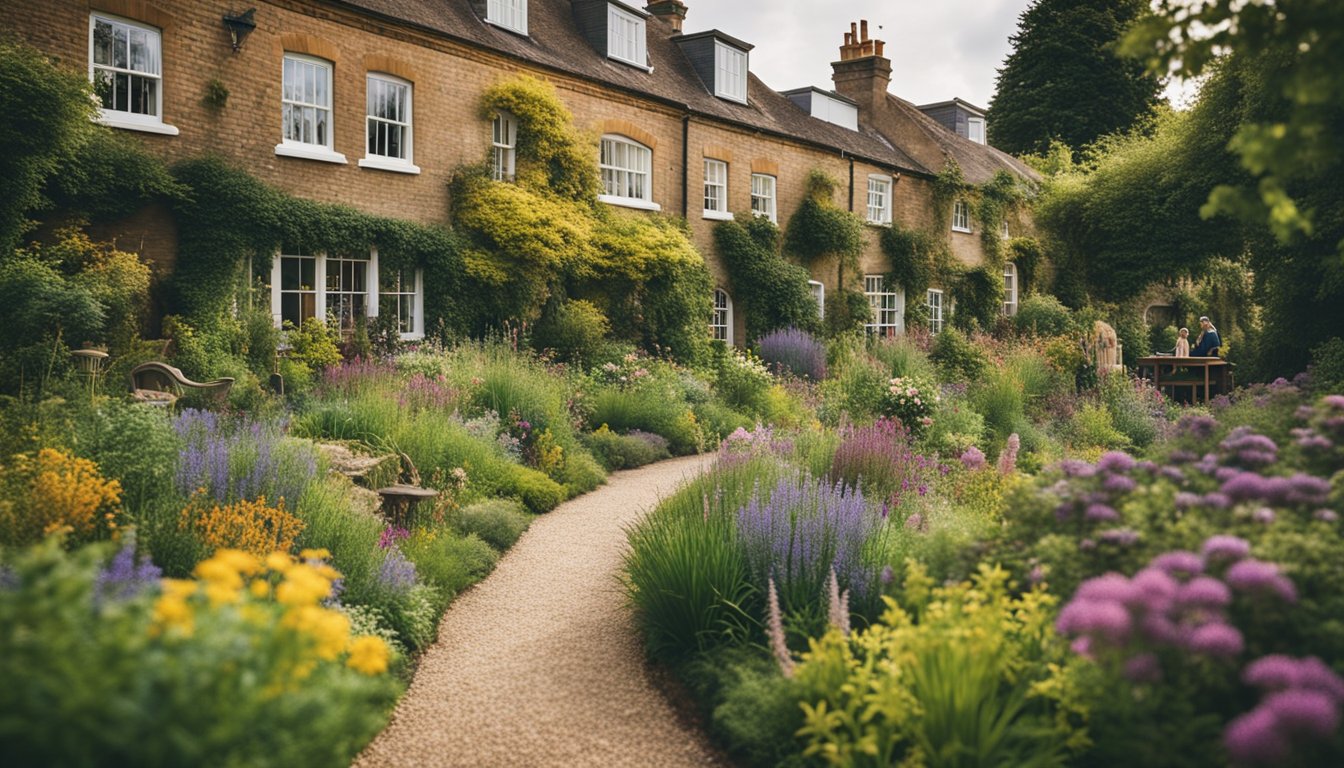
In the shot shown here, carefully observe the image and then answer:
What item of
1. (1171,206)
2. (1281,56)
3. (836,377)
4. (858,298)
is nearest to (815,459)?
(1281,56)

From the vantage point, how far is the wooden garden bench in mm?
9436

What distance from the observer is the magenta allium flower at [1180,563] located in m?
2.66

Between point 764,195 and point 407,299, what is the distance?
984 centimetres

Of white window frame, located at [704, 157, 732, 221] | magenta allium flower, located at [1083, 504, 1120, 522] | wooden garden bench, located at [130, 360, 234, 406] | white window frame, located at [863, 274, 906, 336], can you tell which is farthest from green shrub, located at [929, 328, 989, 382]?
magenta allium flower, located at [1083, 504, 1120, 522]

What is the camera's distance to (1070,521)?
3590 mm

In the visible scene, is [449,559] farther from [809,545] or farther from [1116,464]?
[1116,464]

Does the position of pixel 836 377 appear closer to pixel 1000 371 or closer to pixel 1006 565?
pixel 1000 371

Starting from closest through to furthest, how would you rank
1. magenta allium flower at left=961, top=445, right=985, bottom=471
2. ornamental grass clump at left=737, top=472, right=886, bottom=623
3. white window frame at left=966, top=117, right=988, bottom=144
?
ornamental grass clump at left=737, top=472, right=886, bottom=623 < magenta allium flower at left=961, top=445, right=985, bottom=471 < white window frame at left=966, top=117, right=988, bottom=144

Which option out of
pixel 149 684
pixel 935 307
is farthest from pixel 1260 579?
pixel 935 307

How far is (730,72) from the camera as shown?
859 inches

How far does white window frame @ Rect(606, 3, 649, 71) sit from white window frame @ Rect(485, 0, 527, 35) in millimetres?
2184

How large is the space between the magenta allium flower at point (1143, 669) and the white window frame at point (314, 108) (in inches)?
492

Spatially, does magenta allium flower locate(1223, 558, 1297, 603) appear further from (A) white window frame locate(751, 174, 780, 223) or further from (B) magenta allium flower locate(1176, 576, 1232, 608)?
(A) white window frame locate(751, 174, 780, 223)

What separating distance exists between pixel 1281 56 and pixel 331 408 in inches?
376
